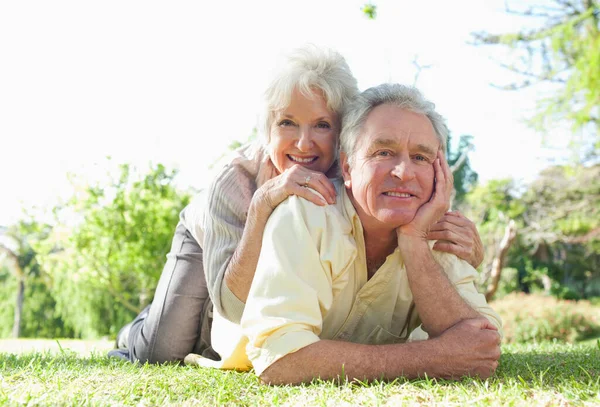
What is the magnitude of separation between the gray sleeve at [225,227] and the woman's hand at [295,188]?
45 centimetres

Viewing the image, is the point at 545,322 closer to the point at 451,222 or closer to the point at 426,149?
the point at 451,222

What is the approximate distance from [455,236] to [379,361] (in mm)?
1015

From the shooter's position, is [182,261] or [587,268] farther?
[587,268]

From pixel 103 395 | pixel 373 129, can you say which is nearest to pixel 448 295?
pixel 373 129

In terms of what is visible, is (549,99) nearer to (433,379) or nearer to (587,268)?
(433,379)

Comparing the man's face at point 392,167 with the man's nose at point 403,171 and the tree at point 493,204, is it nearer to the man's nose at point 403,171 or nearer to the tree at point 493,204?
the man's nose at point 403,171

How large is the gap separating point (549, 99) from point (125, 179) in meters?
13.0

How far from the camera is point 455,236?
11.3 ft

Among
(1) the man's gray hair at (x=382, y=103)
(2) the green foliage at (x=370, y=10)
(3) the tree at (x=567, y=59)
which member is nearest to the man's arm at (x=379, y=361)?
(1) the man's gray hair at (x=382, y=103)

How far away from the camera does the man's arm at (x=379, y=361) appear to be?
2.78 m

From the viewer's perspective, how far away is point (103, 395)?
267 centimetres

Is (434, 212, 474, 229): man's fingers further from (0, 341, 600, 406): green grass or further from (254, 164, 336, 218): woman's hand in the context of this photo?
(0, 341, 600, 406): green grass

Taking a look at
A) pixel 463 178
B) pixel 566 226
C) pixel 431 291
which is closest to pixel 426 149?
pixel 431 291

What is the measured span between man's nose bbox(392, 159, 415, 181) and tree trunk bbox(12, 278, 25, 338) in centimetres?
2835
